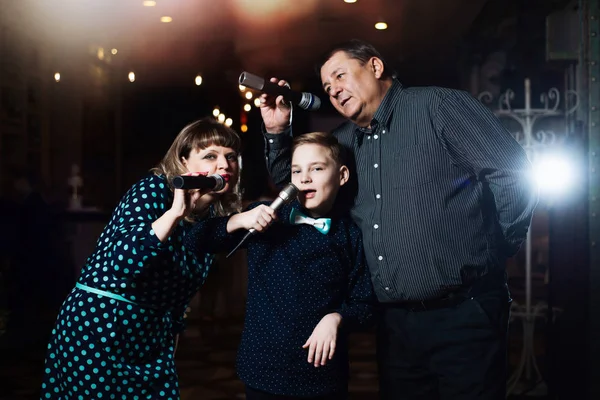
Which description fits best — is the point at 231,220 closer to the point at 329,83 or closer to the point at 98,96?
the point at 329,83

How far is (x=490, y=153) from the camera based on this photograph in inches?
70.5

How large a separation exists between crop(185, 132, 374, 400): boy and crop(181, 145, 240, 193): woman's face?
0.57 feet

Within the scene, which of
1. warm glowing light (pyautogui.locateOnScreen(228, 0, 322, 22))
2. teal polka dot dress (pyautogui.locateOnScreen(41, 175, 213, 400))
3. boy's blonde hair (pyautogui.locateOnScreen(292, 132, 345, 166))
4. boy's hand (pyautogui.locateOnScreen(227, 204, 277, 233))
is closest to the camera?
boy's hand (pyautogui.locateOnScreen(227, 204, 277, 233))

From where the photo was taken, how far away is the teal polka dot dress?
1.76 meters

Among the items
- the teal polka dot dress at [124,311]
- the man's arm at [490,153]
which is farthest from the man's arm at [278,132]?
the man's arm at [490,153]

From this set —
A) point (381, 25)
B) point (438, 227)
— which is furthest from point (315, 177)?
point (381, 25)

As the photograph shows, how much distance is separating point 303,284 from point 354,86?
60cm

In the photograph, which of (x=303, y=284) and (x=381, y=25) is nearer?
(x=303, y=284)

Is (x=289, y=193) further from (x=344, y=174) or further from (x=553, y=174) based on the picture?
(x=553, y=174)

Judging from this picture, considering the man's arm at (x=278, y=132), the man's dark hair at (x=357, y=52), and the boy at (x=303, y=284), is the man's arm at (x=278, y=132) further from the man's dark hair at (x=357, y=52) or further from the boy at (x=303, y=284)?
the man's dark hair at (x=357, y=52)

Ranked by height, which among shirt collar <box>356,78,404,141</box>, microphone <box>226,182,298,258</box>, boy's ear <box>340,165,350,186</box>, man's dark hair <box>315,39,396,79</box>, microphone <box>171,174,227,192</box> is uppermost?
man's dark hair <box>315,39,396,79</box>

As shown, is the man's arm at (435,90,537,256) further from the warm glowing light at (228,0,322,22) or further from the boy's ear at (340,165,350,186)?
the warm glowing light at (228,0,322,22)

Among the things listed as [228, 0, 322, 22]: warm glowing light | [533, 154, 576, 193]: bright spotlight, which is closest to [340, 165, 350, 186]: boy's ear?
[533, 154, 576, 193]: bright spotlight

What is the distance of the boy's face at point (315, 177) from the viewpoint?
1.83m
